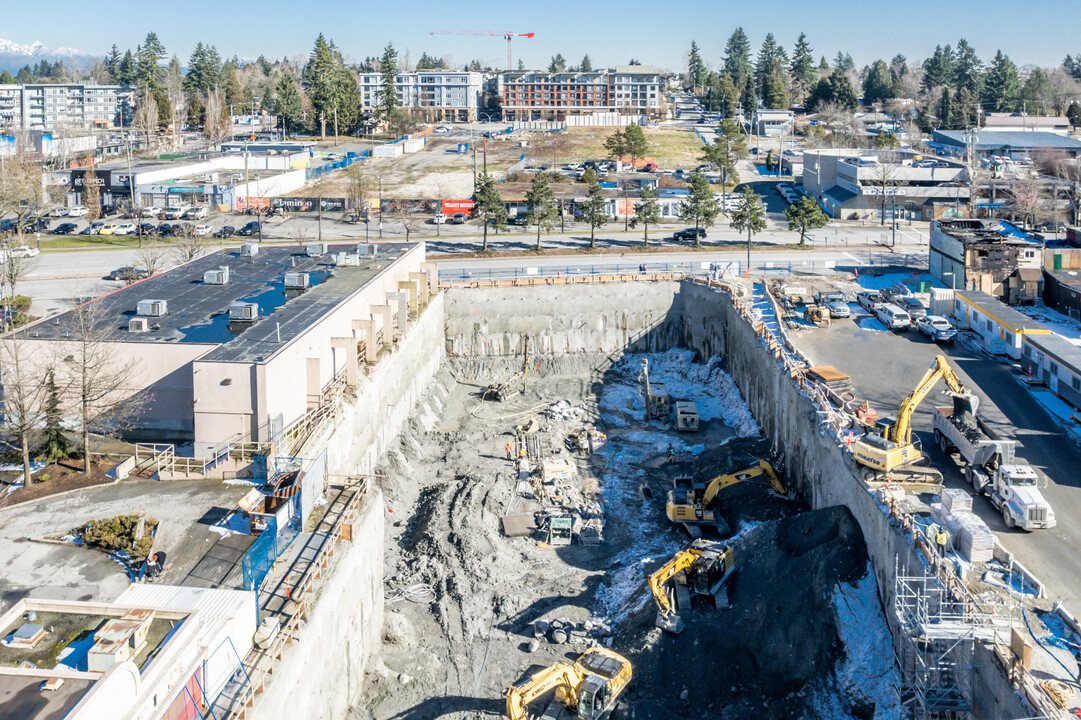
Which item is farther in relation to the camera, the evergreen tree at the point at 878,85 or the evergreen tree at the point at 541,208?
the evergreen tree at the point at 878,85

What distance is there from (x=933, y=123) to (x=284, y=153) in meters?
88.7

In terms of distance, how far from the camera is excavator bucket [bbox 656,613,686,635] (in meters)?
24.8

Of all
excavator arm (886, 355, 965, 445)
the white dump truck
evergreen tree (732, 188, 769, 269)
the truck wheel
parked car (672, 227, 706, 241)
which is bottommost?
the truck wheel

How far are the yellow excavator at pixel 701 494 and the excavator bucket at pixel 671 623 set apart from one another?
21.6ft

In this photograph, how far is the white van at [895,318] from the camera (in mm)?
43719

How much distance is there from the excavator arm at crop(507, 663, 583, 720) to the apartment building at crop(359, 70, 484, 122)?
15660 centimetres

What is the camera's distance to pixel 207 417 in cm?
2761

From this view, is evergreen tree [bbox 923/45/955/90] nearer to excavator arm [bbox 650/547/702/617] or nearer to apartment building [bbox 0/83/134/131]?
apartment building [bbox 0/83/134/131]

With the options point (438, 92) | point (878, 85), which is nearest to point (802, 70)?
point (878, 85)

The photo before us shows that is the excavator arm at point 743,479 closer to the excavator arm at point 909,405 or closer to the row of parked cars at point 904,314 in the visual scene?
the excavator arm at point 909,405

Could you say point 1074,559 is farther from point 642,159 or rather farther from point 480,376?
point 642,159

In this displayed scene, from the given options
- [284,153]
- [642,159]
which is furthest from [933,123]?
[284,153]

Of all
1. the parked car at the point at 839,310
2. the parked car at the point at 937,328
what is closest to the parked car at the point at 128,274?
the parked car at the point at 839,310

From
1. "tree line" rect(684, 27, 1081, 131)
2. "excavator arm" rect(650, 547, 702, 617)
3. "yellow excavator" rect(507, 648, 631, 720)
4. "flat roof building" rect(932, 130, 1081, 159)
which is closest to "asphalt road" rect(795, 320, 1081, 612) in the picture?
"excavator arm" rect(650, 547, 702, 617)
